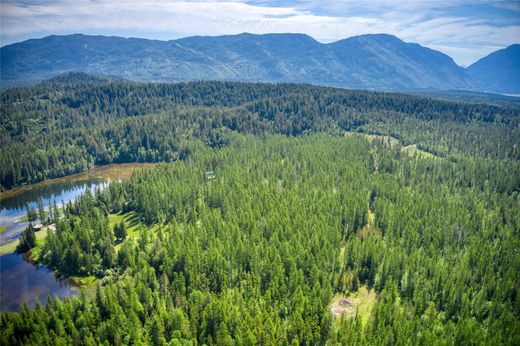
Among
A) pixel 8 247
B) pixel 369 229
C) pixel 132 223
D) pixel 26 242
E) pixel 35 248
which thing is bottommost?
pixel 8 247

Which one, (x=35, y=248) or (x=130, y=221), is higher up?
(x=130, y=221)

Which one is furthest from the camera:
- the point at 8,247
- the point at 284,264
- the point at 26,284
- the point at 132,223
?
the point at 132,223

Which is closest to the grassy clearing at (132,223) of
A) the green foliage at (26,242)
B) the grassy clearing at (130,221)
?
the grassy clearing at (130,221)

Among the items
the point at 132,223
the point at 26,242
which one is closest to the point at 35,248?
the point at 26,242

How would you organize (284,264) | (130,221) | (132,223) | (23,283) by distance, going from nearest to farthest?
(284,264)
(23,283)
(132,223)
(130,221)

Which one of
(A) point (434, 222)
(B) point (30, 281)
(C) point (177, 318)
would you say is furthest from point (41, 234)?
(A) point (434, 222)

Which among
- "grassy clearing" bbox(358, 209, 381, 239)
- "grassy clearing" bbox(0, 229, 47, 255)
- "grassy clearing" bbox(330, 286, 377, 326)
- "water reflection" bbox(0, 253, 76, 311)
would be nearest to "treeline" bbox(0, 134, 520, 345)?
"grassy clearing" bbox(358, 209, 381, 239)

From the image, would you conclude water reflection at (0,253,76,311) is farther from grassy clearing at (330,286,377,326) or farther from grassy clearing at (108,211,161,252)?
grassy clearing at (330,286,377,326)

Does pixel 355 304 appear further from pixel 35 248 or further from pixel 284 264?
pixel 35 248
